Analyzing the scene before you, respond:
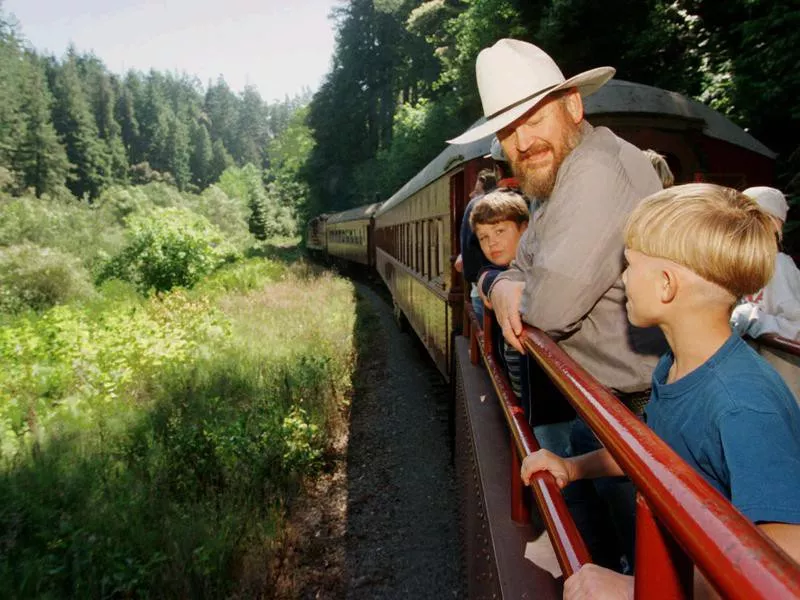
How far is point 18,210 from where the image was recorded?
2486 centimetres

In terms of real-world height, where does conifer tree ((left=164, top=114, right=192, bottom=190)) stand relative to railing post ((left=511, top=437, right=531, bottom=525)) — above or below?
above

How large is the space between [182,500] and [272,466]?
0.84 m

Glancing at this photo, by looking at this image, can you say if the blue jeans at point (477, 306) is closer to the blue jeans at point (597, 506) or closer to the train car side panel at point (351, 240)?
the blue jeans at point (597, 506)

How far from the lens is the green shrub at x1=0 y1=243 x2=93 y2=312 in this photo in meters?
15.1

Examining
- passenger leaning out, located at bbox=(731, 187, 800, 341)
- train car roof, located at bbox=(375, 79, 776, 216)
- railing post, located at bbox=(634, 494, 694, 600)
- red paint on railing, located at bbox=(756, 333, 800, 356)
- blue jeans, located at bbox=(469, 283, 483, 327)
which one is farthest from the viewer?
train car roof, located at bbox=(375, 79, 776, 216)

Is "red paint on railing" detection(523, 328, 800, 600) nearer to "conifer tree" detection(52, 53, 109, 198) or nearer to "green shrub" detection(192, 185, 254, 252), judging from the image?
"green shrub" detection(192, 185, 254, 252)

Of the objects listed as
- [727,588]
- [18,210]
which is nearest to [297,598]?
[727,588]

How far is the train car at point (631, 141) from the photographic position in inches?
200

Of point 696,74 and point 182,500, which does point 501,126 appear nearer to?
point 182,500

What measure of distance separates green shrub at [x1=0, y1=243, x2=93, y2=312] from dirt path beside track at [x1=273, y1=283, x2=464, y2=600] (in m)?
12.5

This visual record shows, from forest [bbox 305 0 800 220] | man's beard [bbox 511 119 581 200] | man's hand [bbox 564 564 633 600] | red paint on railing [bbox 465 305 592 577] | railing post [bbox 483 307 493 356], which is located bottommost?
red paint on railing [bbox 465 305 592 577]

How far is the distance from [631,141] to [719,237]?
4743mm

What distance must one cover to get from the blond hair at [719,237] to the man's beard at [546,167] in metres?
0.69

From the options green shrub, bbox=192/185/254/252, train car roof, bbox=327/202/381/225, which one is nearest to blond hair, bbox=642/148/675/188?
train car roof, bbox=327/202/381/225
